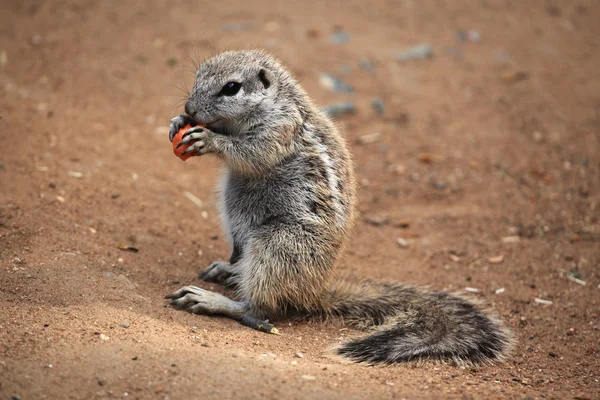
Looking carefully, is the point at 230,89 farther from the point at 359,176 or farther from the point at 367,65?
the point at 367,65

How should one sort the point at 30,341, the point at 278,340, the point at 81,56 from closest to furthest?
the point at 30,341
the point at 278,340
the point at 81,56

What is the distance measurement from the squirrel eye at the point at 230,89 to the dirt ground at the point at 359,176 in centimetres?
175

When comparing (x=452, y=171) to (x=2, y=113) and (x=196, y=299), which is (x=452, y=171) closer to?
(x=196, y=299)

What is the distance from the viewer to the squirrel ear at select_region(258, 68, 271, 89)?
220 inches

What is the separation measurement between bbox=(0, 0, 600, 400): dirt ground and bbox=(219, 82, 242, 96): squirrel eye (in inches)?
68.8

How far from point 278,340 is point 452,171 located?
174 inches

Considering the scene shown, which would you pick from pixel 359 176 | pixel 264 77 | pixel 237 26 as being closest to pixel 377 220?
pixel 359 176

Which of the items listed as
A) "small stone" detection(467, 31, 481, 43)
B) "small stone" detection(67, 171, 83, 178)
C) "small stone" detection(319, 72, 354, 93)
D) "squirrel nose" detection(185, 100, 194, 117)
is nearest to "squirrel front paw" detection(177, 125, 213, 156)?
"squirrel nose" detection(185, 100, 194, 117)

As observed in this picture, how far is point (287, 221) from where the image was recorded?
5.46 meters

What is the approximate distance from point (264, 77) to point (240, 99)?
324mm

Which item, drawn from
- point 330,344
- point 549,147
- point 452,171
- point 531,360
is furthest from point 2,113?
point 549,147

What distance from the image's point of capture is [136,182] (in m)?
7.33

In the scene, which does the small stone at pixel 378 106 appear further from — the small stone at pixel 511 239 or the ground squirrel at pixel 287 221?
the ground squirrel at pixel 287 221

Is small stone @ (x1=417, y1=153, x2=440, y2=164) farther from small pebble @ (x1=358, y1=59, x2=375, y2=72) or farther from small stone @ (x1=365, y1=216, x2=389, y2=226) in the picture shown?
small pebble @ (x1=358, y1=59, x2=375, y2=72)
